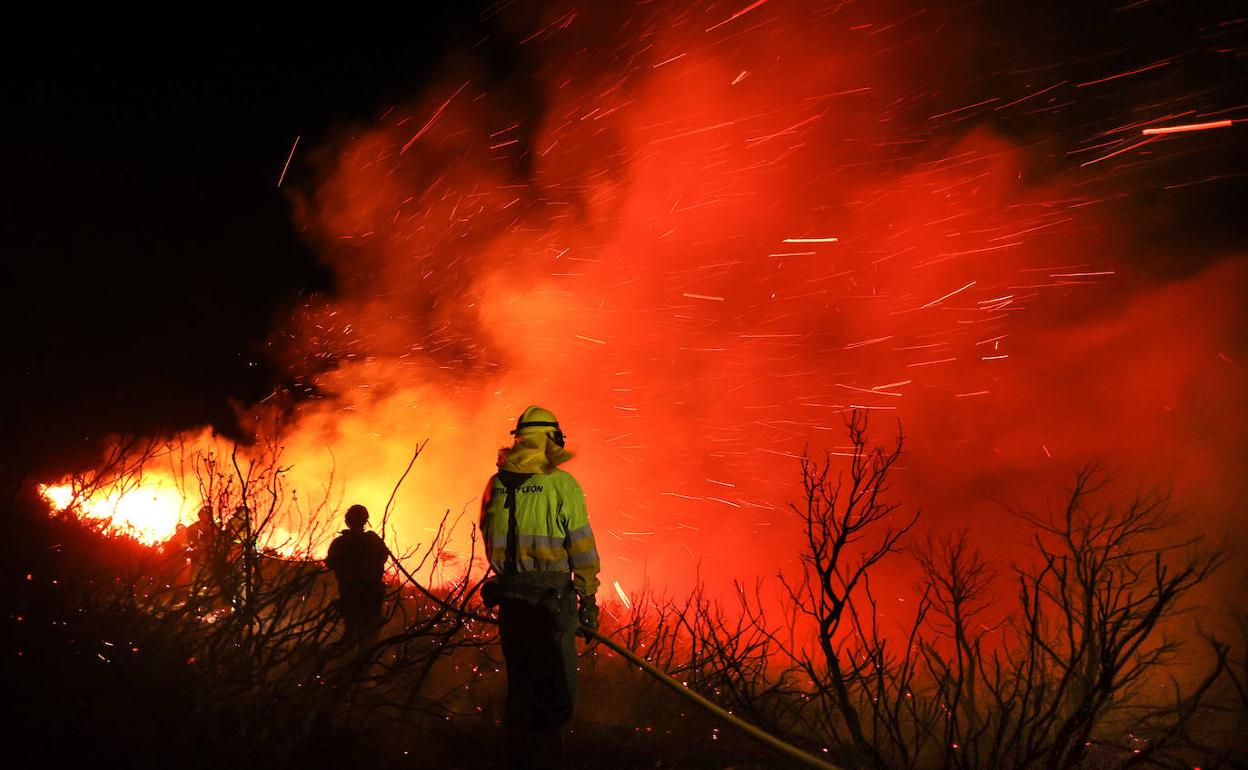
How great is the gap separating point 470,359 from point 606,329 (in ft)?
10.4

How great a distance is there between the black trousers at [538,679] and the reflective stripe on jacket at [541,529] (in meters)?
0.17

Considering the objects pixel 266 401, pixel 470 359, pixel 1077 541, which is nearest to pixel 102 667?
pixel 470 359

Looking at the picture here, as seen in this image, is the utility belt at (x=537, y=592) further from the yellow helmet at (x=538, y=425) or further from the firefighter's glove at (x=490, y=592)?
the yellow helmet at (x=538, y=425)

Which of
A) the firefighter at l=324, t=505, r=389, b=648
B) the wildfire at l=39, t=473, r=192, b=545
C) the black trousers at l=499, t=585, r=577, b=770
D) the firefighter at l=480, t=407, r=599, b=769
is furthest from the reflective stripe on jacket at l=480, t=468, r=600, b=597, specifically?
the wildfire at l=39, t=473, r=192, b=545

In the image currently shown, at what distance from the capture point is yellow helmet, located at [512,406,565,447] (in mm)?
3857

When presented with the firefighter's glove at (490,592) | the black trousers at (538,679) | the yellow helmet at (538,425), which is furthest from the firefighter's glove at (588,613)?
the yellow helmet at (538,425)

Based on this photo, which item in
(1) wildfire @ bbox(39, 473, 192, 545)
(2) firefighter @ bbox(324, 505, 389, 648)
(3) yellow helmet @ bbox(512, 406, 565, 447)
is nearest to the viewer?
(3) yellow helmet @ bbox(512, 406, 565, 447)

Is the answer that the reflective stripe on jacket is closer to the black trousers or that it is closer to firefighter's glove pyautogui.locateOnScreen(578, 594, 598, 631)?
firefighter's glove pyautogui.locateOnScreen(578, 594, 598, 631)

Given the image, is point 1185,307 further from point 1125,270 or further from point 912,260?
point 912,260

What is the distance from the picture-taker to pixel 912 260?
15.4 metres

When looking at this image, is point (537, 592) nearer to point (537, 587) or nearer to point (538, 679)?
point (537, 587)

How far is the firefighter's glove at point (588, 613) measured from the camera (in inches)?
146

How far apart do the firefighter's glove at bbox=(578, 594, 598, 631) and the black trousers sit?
0.14 metres

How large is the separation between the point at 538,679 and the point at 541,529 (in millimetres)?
784
